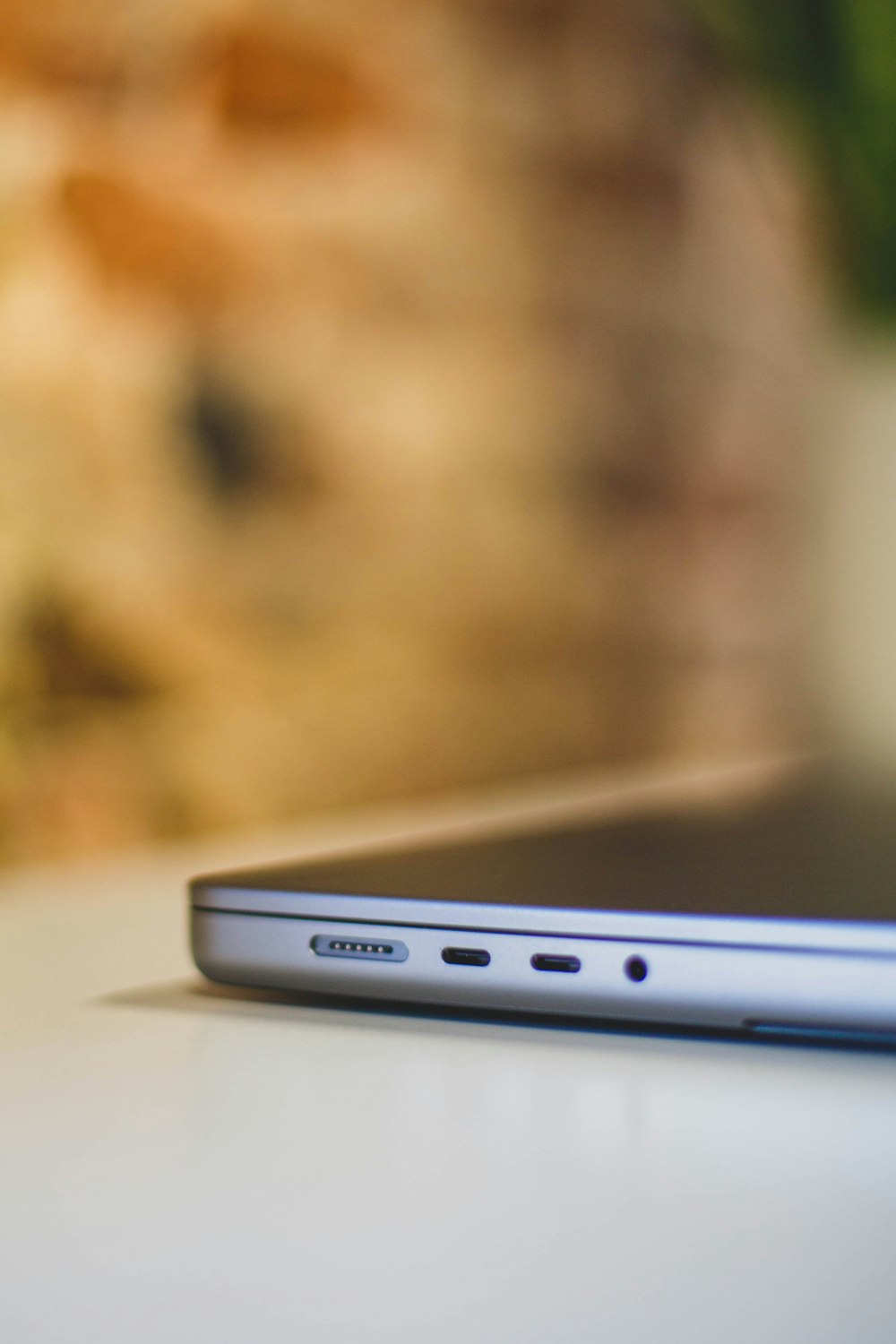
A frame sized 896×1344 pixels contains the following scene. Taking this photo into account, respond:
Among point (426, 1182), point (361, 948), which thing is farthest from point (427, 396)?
point (426, 1182)

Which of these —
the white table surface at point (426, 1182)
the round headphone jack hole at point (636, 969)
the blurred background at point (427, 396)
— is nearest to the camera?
the white table surface at point (426, 1182)

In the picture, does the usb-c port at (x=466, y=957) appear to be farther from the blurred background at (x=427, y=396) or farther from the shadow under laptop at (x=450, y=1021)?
the blurred background at (x=427, y=396)

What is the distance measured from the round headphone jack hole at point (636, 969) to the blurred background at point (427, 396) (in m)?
0.52

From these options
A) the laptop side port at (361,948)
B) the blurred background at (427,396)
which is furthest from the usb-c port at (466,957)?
the blurred background at (427,396)

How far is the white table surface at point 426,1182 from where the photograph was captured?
0.27 m

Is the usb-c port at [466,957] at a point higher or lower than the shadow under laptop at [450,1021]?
higher

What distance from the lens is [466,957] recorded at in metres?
0.47

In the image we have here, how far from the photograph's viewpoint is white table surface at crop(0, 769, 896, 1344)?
0.27 meters

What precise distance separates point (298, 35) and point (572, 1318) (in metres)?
1.00

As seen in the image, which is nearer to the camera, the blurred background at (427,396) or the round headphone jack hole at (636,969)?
the round headphone jack hole at (636,969)

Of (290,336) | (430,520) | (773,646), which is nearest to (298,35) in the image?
(290,336)

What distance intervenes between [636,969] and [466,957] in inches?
2.3

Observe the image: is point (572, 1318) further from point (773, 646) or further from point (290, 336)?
point (773, 646)

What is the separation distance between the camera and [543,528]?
141cm
